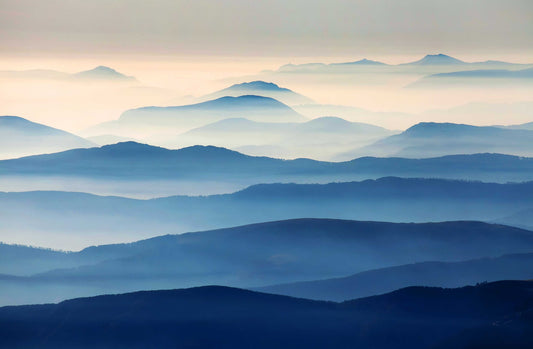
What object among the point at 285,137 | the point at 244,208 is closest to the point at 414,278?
the point at 244,208

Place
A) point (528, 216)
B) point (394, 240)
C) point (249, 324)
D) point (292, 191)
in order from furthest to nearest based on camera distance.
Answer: point (292, 191)
point (528, 216)
point (394, 240)
point (249, 324)

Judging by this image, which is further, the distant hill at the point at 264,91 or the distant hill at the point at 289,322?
the distant hill at the point at 264,91

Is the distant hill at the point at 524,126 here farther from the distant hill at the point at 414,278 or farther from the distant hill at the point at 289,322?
the distant hill at the point at 289,322

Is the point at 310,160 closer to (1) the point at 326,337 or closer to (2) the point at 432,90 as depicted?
(2) the point at 432,90

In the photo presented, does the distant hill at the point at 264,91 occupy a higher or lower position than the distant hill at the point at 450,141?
higher

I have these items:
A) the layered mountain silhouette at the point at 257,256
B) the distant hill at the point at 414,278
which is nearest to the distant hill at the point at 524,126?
the layered mountain silhouette at the point at 257,256

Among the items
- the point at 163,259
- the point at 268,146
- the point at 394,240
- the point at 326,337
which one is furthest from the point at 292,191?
the point at 326,337

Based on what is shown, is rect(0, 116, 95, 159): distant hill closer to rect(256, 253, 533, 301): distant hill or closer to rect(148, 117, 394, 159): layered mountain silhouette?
rect(148, 117, 394, 159): layered mountain silhouette

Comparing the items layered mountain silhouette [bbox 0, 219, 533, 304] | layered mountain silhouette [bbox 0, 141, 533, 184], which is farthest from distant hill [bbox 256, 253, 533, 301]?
layered mountain silhouette [bbox 0, 141, 533, 184]
